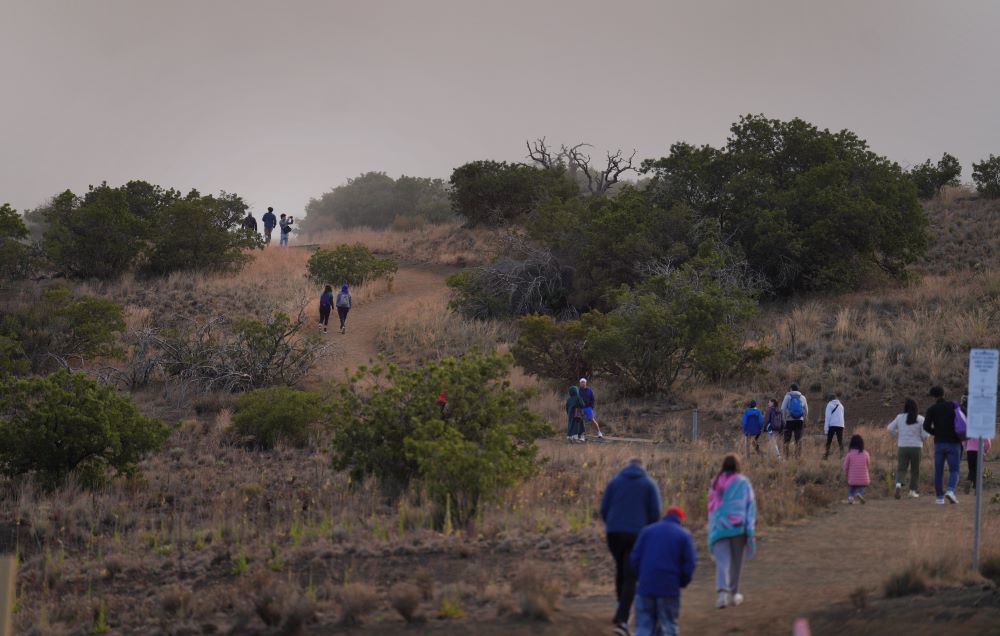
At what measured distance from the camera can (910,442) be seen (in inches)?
699

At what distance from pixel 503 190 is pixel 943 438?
128 ft

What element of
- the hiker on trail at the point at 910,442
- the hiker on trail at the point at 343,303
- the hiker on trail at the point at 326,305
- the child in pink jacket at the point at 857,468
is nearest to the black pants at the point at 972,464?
the hiker on trail at the point at 910,442

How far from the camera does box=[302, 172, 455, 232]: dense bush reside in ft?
233

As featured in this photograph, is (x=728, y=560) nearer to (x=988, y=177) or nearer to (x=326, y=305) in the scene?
(x=326, y=305)

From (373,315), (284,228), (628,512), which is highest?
(284,228)

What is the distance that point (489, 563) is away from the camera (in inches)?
506

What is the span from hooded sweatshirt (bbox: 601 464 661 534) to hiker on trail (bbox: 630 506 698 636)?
31.4 inches

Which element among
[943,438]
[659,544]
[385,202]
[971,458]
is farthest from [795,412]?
[385,202]

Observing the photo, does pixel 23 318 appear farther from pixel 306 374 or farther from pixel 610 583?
pixel 610 583

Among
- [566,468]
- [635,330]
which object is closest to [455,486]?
[566,468]

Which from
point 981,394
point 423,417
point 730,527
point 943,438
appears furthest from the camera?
point 423,417

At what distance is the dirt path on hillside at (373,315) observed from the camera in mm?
32228

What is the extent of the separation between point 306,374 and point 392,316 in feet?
22.4

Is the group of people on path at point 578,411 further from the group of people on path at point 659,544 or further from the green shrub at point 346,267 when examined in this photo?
the green shrub at point 346,267
